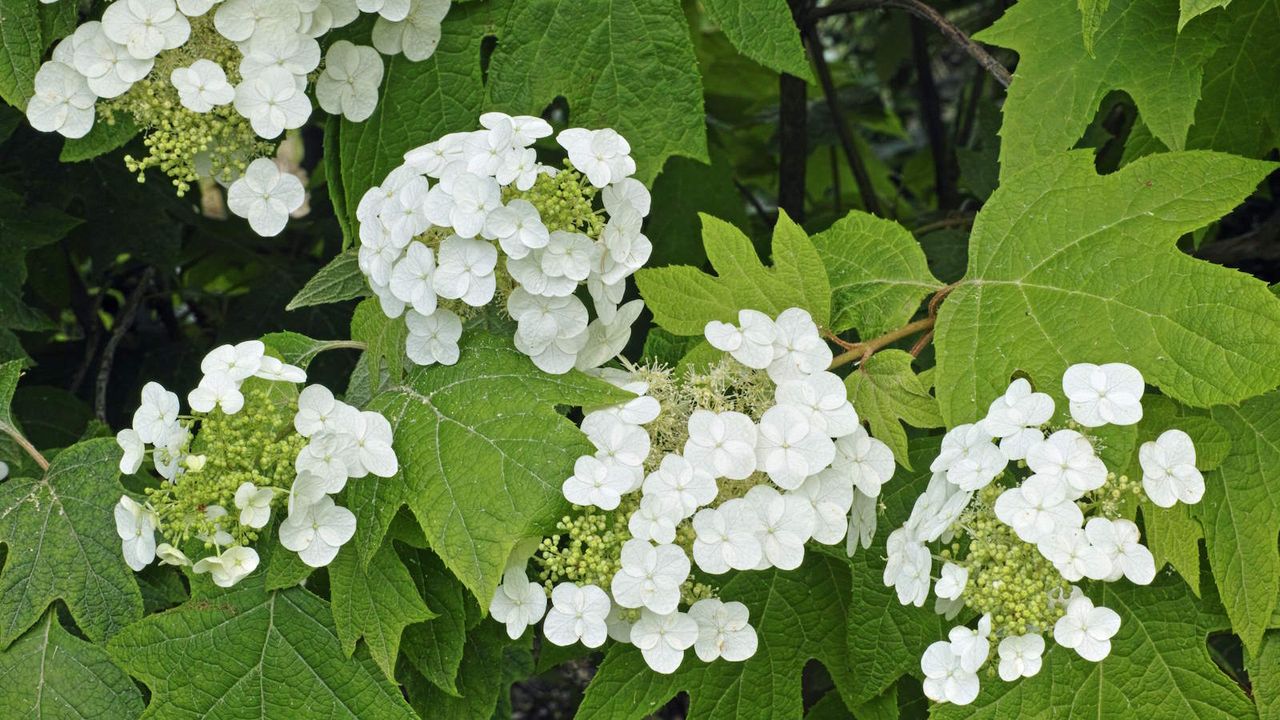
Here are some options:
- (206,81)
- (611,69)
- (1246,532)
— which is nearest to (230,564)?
(206,81)

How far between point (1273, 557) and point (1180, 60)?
69cm

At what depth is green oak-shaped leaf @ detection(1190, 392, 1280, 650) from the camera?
1.51m

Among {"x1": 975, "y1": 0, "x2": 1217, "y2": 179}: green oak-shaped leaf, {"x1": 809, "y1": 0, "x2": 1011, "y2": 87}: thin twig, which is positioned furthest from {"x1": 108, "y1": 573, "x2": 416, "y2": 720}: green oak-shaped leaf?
{"x1": 809, "y1": 0, "x2": 1011, "y2": 87}: thin twig

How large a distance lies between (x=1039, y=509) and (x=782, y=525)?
295 mm

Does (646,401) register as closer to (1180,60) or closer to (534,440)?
(534,440)

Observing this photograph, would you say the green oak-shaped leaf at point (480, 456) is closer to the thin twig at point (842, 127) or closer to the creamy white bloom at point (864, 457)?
the creamy white bloom at point (864, 457)

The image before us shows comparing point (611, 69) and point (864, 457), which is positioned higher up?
point (611, 69)

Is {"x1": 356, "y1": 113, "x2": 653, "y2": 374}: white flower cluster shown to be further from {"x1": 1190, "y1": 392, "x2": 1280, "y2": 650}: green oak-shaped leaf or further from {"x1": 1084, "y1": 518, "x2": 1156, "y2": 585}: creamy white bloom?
{"x1": 1190, "y1": 392, "x2": 1280, "y2": 650}: green oak-shaped leaf

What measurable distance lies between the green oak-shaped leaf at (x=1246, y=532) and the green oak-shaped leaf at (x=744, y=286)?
536 mm

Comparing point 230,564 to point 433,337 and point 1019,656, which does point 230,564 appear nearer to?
point 433,337

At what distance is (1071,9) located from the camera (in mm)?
1726

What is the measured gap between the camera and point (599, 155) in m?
1.51

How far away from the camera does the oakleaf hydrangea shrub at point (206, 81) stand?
1580 millimetres

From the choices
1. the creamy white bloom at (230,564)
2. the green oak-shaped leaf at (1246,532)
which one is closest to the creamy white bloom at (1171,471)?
the green oak-shaped leaf at (1246,532)
